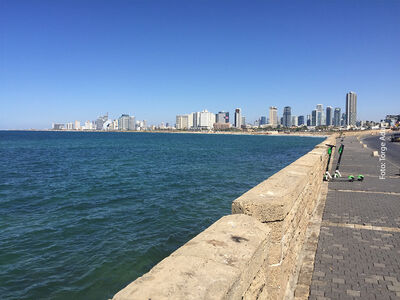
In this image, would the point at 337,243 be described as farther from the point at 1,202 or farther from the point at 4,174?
the point at 4,174

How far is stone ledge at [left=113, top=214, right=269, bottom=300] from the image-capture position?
1532mm

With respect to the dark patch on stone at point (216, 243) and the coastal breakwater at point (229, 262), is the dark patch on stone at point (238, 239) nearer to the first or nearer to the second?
the coastal breakwater at point (229, 262)

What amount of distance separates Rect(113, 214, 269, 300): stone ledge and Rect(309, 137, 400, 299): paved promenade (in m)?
2.65

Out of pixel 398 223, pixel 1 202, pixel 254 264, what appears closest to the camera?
pixel 254 264

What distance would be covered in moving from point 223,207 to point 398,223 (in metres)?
6.25

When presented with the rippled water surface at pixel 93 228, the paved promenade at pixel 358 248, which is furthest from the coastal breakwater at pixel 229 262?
the rippled water surface at pixel 93 228

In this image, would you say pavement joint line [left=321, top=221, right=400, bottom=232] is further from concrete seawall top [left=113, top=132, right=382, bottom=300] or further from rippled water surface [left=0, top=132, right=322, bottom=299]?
concrete seawall top [left=113, top=132, right=382, bottom=300]

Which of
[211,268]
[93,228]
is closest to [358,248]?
[211,268]

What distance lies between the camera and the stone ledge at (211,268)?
153cm

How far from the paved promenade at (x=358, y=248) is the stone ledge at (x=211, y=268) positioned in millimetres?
2649

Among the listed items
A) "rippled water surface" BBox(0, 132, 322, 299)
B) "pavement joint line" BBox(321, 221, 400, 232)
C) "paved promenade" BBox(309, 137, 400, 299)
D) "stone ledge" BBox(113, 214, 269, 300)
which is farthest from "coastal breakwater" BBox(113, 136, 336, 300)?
"pavement joint line" BBox(321, 221, 400, 232)

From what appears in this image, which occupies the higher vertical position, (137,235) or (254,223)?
(254,223)

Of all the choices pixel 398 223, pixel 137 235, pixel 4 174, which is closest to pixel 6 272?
pixel 137 235

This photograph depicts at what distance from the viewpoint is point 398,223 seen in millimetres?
7215
